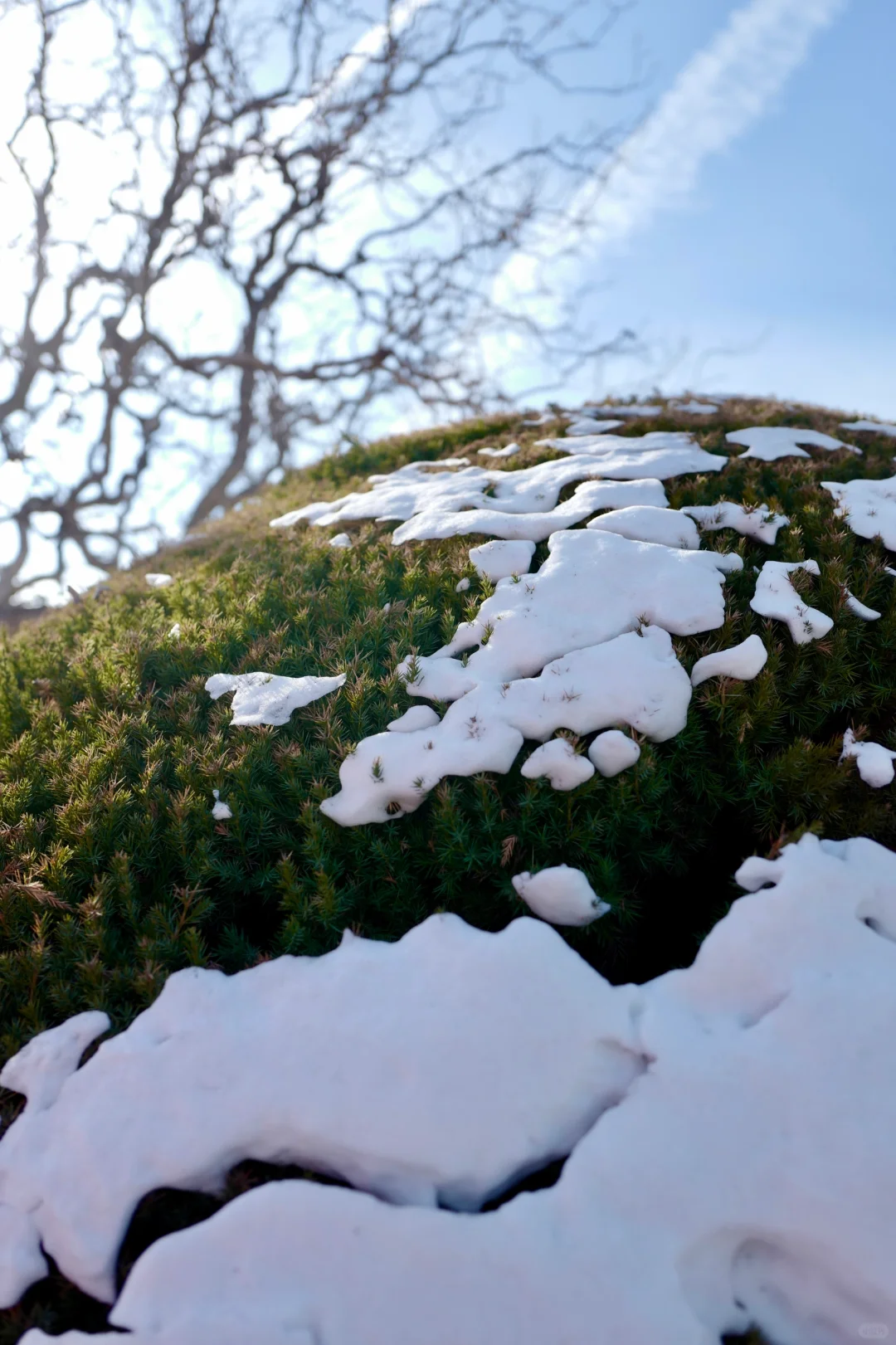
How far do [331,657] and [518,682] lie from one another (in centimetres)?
108

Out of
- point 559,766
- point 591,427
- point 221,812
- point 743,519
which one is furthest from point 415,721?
point 591,427

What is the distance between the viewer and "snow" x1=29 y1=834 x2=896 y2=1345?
6.65 feet

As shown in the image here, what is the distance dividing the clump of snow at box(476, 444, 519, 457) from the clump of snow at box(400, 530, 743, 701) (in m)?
2.45

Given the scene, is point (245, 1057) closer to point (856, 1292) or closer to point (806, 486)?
point (856, 1292)

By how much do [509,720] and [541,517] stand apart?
1.92 meters

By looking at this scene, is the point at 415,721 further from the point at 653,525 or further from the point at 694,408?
the point at 694,408

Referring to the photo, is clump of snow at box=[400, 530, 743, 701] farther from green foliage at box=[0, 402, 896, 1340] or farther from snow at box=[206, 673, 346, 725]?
snow at box=[206, 673, 346, 725]

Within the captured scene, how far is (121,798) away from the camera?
366cm

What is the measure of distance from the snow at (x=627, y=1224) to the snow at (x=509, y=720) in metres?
1.05

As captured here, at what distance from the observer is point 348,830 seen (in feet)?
11.2

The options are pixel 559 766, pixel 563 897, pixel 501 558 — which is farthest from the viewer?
pixel 501 558

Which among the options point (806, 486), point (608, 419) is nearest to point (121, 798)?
point (806, 486)

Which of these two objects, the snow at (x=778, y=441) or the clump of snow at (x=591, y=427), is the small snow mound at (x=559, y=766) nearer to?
the snow at (x=778, y=441)

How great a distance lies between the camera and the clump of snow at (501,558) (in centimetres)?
465
